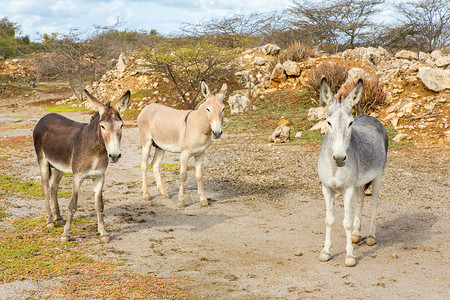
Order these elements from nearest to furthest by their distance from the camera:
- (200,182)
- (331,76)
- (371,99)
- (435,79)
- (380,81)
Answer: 1. (200,182)
2. (435,79)
3. (371,99)
4. (380,81)
5. (331,76)

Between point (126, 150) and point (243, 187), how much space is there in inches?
258

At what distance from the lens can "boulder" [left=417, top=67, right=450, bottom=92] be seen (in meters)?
15.1

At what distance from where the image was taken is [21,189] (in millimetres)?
9359

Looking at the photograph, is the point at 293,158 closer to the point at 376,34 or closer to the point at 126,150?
the point at 126,150

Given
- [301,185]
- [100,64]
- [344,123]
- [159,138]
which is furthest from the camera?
[100,64]

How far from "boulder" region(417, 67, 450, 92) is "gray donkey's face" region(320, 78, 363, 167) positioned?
39.9ft

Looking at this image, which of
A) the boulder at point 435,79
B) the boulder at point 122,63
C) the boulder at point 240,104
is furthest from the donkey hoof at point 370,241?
the boulder at point 122,63

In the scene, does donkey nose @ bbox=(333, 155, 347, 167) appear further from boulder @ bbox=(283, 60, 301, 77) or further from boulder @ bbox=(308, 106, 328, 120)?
boulder @ bbox=(283, 60, 301, 77)

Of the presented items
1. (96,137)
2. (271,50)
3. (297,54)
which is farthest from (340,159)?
(271,50)

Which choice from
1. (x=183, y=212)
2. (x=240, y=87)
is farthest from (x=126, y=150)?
(x=240, y=87)

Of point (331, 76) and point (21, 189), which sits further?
point (331, 76)

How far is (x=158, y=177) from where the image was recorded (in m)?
Result: 9.26

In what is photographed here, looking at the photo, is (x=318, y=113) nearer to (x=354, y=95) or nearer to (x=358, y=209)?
(x=358, y=209)

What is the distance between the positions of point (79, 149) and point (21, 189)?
4166 millimetres
